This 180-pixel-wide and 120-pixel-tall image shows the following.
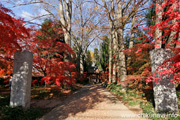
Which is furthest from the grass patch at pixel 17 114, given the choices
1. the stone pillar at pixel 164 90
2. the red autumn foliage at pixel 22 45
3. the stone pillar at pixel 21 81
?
the stone pillar at pixel 164 90

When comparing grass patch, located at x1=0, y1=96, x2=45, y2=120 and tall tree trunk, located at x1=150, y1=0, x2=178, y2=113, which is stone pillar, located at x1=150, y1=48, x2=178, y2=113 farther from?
grass patch, located at x1=0, y1=96, x2=45, y2=120

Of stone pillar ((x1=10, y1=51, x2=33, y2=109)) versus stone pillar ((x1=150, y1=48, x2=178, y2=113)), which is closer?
stone pillar ((x1=150, y1=48, x2=178, y2=113))

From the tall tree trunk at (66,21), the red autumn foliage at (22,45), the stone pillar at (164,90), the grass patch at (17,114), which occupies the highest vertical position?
the tall tree trunk at (66,21)

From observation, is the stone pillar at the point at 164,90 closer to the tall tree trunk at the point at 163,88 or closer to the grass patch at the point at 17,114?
the tall tree trunk at the point at 163,88

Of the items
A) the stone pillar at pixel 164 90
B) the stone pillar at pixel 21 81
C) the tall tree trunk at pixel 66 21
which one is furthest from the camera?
the tall tree trunk at pixel 66 21

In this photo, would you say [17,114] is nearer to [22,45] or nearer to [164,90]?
[22,45]

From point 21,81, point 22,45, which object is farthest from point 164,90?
point 22,45

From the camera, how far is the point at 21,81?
4.58 m

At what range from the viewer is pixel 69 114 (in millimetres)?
4547

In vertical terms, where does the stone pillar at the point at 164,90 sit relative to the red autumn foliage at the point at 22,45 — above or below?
below

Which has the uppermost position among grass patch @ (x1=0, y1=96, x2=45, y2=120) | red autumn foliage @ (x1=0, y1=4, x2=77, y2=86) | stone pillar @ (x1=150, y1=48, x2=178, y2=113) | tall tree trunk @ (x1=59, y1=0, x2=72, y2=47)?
tall tree trunk @ (x1=59, y1=0, x2=72, y2=47)

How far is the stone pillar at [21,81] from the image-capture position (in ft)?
14.8

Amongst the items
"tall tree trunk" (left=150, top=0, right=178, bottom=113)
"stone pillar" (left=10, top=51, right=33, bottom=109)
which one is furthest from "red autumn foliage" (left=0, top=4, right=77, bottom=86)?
"tall tree trunk" (left=150, top=0, right=178, bottom=113)

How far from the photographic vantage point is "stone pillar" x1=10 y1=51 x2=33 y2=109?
14.8 ft
